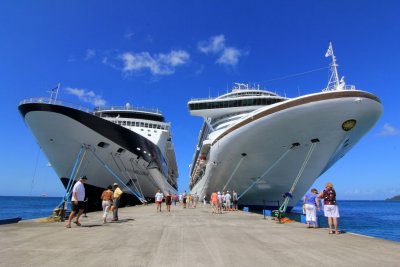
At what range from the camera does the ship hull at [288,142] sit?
661 inches

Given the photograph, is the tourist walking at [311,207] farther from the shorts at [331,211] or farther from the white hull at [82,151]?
the white hull at [82,151]

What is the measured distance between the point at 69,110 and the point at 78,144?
266 cm

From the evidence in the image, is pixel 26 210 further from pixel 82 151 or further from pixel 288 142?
pixel 288 142

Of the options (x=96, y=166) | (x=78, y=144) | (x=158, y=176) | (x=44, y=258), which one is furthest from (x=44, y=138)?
(x=44, y=258)

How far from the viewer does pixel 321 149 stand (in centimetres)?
1948

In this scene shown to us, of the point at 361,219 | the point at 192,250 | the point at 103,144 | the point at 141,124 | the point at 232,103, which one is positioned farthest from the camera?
the point at 361,219

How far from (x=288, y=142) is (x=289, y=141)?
0.36 ft

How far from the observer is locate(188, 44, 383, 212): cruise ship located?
16.8 metres

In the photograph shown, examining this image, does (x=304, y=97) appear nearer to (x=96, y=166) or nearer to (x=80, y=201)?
(x=80, y=201)

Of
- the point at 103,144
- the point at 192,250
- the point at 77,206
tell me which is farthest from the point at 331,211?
the point at 103,144

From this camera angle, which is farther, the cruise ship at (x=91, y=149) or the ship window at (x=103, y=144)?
the ship window at (x=103, y=144)

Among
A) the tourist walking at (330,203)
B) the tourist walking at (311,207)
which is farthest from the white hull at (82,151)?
the tourist walking at (330,203)

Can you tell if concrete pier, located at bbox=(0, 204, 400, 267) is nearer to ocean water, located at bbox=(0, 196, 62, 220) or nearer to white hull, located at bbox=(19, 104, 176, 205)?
white hull, located at bbox=(19, 104, 176, 205)

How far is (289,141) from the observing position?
62.6 ft
